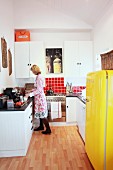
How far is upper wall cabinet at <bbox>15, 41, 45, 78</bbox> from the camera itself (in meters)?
4.68

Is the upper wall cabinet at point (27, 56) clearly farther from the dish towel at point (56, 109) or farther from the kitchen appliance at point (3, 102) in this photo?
the kitchen appliance at point (3, 102)

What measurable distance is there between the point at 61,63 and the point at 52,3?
153cm

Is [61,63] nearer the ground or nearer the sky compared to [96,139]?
nearer the sky

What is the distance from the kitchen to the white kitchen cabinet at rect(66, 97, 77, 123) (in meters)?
0.75

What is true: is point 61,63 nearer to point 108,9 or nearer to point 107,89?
point 108,9

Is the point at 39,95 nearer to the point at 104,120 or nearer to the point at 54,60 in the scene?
the point at 54,60

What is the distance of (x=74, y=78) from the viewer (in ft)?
17.0

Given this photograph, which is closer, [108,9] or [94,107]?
[94,107]

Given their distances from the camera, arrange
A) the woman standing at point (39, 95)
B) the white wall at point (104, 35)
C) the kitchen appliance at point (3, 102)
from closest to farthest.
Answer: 1. the kitchen appliance at point (3, 102)
2. the white wall at point (104, 35)
3. the woman standing at point (39, 95)

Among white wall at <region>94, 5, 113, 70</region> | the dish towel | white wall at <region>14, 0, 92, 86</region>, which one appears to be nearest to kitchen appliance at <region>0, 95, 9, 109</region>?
the dish towel

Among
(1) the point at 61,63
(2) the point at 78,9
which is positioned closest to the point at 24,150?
(1) the point at 61,63

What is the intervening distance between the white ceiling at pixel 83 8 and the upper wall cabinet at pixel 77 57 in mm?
612

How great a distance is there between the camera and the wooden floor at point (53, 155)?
276 cm

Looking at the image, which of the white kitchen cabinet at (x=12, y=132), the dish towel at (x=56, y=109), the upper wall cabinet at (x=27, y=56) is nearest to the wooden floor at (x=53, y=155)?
the white kitchen cabinet at (x=12, y=132)
